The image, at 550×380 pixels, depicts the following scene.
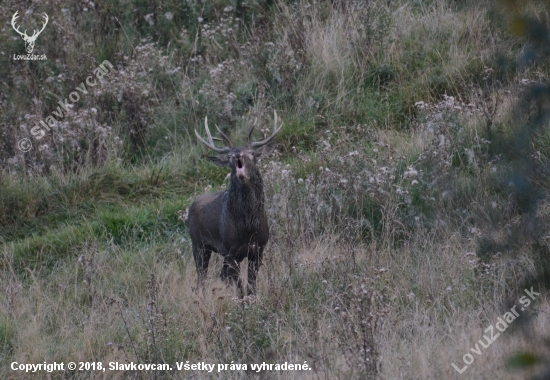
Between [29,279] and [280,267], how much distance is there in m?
2.85

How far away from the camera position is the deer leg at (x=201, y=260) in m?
8.62

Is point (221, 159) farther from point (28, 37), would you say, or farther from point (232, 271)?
point (28, 37)

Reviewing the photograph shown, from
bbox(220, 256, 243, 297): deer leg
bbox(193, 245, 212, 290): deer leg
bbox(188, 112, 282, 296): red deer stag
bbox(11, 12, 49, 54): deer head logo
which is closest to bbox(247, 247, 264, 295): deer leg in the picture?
bbox(188, 112, 282, 296): red deer stag

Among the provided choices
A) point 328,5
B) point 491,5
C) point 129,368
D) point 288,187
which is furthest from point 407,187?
point 491,5

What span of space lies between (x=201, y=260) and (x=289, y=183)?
1484 mm

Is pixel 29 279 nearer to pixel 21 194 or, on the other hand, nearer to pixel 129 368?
pixel 21 194

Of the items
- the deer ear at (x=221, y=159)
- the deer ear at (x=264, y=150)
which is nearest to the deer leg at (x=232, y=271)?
the deer ear at (x=221, y=159)

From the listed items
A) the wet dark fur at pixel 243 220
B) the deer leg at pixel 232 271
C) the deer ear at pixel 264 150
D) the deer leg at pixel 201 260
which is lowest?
the deer leg at pixel 201 260

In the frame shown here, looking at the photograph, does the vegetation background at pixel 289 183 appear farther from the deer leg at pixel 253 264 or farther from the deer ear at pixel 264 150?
the deer ear at pixel 264 150

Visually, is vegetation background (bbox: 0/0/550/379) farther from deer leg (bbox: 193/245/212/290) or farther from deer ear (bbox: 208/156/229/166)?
deer ear (bbox: 208/156/229/166)

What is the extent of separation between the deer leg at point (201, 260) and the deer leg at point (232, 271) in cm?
→ 29

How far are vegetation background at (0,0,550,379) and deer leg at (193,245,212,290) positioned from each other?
0.17 metres

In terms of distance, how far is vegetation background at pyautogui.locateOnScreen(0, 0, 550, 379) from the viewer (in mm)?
6262

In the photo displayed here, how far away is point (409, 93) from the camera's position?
11.6 metres
